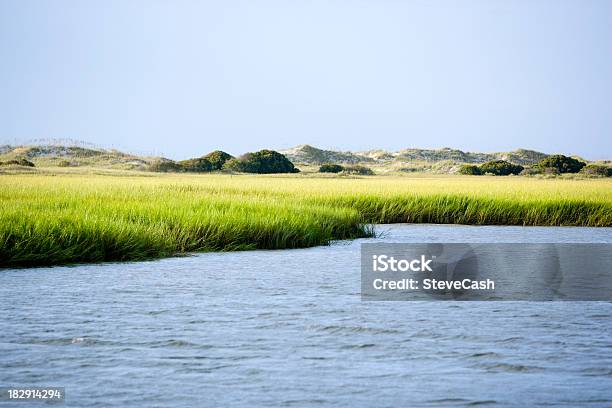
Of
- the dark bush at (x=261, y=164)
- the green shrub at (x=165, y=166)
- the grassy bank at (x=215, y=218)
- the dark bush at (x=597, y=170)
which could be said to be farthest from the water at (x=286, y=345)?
the dark bush at (x=597, y=170)

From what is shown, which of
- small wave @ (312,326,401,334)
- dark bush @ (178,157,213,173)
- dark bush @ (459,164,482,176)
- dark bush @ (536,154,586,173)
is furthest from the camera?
dark bush @ (459,164,482,176)

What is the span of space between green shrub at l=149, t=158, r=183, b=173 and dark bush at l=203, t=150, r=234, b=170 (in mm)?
1911

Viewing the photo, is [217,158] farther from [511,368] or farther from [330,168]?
[511,368]

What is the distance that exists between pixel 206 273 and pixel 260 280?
31.5 inches

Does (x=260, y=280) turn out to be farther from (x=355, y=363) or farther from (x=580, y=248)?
(x=580, y=248)

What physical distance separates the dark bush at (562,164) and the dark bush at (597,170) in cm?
43

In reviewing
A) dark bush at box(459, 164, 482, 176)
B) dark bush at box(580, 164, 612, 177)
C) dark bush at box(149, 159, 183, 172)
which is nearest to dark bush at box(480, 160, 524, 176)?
dark bush at box(459, 164, 482, 176)

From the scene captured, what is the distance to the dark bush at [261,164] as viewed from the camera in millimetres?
49562

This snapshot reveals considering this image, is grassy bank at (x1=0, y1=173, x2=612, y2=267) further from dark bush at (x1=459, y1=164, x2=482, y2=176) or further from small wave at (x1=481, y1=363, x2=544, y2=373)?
dark bush at (x1=459, y1=164, x2=482, y2=176)

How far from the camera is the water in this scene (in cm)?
388

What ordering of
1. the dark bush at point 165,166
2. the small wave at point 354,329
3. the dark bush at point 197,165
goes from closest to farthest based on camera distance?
the small wave at point 354,329, the dark bush at point 197,165, the dark bush at point 165,166

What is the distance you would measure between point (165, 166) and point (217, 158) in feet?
10.1

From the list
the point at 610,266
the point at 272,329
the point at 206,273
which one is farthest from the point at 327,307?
the point at 610,266

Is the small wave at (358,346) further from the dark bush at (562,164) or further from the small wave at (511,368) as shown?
the dark bush at (562,164)
